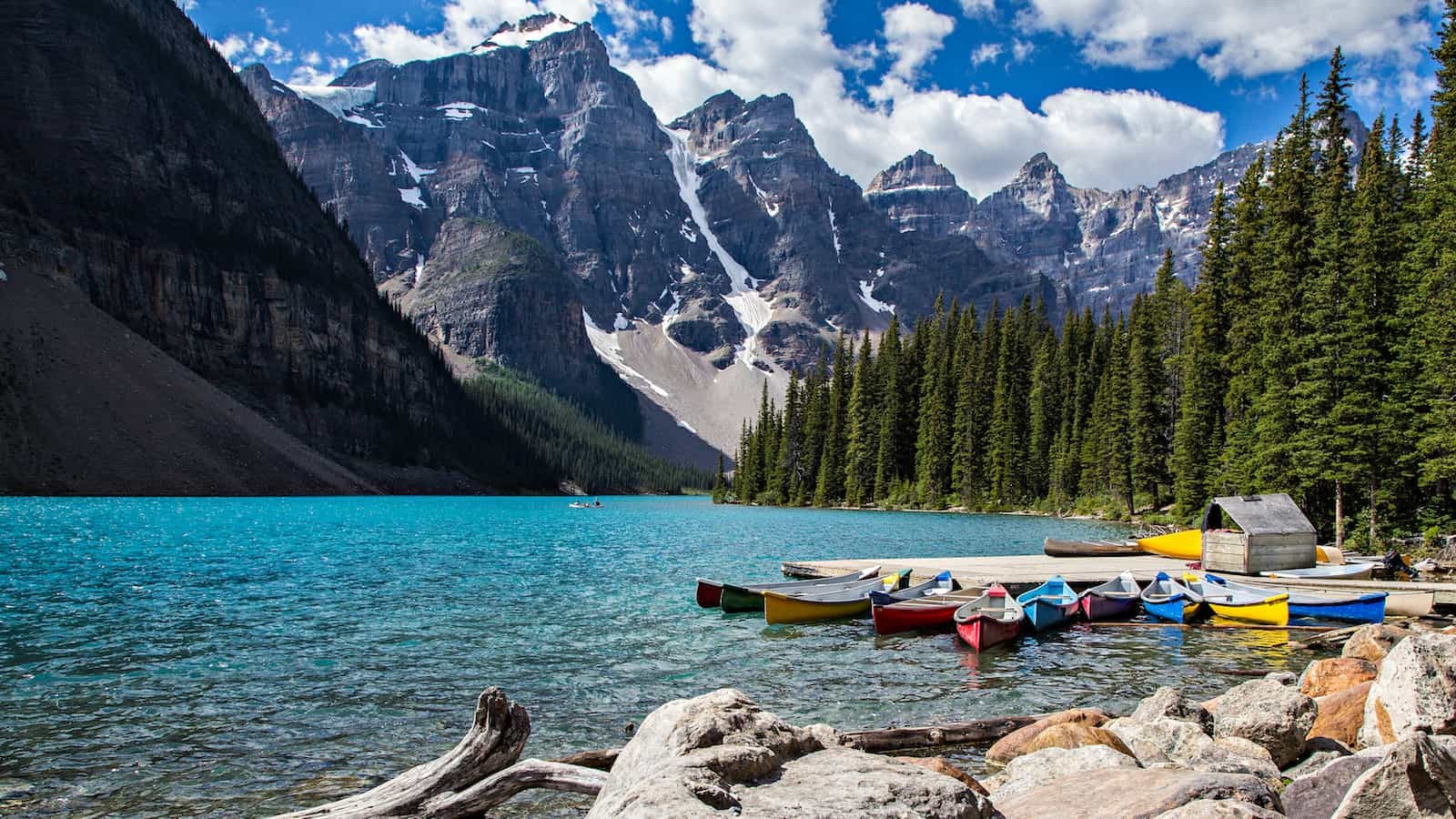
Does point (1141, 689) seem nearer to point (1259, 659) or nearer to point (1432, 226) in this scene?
point (1259, 659)

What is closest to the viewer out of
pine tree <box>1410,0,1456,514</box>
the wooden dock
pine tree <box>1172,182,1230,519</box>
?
the wooden dock

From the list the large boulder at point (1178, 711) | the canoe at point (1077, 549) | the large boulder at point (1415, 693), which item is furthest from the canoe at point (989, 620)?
the canoe at point (1077, 549)

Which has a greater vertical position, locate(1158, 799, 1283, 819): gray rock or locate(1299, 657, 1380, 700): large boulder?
locate(1158, 799, 1283, 819): gray rock

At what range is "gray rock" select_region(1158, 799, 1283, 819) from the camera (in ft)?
16.0

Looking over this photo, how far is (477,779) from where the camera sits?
675cm

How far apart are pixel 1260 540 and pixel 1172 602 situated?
7193mm

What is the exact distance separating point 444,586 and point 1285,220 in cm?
4279

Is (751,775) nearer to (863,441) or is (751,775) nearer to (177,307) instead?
(863,441)

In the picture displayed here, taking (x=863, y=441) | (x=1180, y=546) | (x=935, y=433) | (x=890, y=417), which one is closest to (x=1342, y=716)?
(x=1180, y=546)

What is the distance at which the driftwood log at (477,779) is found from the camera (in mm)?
6449

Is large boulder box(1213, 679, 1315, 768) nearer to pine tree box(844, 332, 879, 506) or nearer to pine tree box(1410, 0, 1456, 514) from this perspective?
pine tree box(1410, 0, 1456, 514)

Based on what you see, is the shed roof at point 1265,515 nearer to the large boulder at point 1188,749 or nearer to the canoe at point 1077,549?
the canoe at point 1077,549

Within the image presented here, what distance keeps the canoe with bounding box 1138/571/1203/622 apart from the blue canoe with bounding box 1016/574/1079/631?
7.83 ft

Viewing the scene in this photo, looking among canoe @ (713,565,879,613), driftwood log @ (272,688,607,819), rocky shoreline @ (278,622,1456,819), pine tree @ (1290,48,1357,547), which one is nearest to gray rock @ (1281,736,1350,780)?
rocky shoreline @ (278,622,1456,819)
